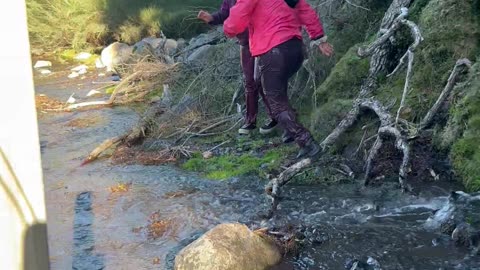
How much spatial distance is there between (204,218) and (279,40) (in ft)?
6.35

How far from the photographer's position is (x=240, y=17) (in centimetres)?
632

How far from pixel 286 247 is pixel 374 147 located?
1.66m

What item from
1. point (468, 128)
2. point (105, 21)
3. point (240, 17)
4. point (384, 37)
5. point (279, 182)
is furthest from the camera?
point (105, 21)

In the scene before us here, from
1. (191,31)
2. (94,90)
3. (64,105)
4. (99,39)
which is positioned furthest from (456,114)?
(99,39)

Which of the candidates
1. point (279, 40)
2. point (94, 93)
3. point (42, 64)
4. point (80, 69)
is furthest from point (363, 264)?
point (42, 64)

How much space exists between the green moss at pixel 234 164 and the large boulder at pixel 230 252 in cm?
210

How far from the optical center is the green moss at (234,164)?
270 inches

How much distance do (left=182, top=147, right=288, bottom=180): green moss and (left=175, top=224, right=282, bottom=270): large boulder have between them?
2099 mm

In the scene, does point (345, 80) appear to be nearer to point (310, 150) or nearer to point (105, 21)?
point (310, 150)

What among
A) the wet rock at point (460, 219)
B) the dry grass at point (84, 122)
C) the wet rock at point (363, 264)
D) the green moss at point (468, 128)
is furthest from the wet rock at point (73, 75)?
the wet rock at point (363, 264)

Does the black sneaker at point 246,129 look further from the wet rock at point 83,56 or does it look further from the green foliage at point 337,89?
the wet rock at point 83,56

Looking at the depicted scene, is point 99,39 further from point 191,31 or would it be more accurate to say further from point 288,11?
point 288,11

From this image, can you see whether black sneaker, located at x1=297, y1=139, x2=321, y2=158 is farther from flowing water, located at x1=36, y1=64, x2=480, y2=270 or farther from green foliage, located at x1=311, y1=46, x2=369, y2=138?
green foliage, located at x1=311, y1=46, x2=369, y2=138

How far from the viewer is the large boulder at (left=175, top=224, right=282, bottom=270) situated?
439 centimetres
